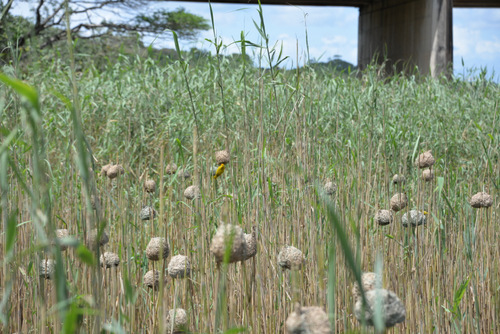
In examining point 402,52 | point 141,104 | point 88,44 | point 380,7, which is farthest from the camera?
point 88,44

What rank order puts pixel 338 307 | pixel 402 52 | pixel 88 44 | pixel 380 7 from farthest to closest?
1. pixel 88 44
2. pixel 380 7
3. pixel 402 52
4. pixel 338 307

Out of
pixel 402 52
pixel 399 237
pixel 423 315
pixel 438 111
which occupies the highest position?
pixel 402 52

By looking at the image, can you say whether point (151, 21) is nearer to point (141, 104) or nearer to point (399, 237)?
point (141, 104)

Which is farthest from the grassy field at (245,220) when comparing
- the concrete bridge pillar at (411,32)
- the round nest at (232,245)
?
the concrete bridge pillar at (411,32)

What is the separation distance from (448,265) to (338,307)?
0.54 metres

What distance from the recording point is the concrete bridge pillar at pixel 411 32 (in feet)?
30.2

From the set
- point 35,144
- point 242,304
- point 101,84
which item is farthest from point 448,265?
point 101,84

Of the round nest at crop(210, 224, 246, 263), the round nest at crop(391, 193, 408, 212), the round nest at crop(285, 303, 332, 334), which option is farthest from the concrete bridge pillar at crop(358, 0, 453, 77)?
the round nest at crop(285, 303, 332, 334)

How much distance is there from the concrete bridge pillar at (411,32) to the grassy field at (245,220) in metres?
4.23

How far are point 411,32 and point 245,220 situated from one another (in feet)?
31.4

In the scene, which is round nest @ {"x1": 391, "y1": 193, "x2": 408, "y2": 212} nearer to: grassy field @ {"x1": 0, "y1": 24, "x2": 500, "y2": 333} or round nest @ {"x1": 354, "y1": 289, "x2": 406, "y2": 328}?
grassy field @ {"x1": 0, "y1": 24, "x2": 500, "y2": 333}

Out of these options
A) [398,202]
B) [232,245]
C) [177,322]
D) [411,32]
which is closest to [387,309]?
[232,245]

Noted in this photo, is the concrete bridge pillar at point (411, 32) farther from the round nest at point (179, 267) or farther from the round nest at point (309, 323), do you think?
the round nest at point (309, 323)

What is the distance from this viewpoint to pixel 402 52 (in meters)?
10.8
